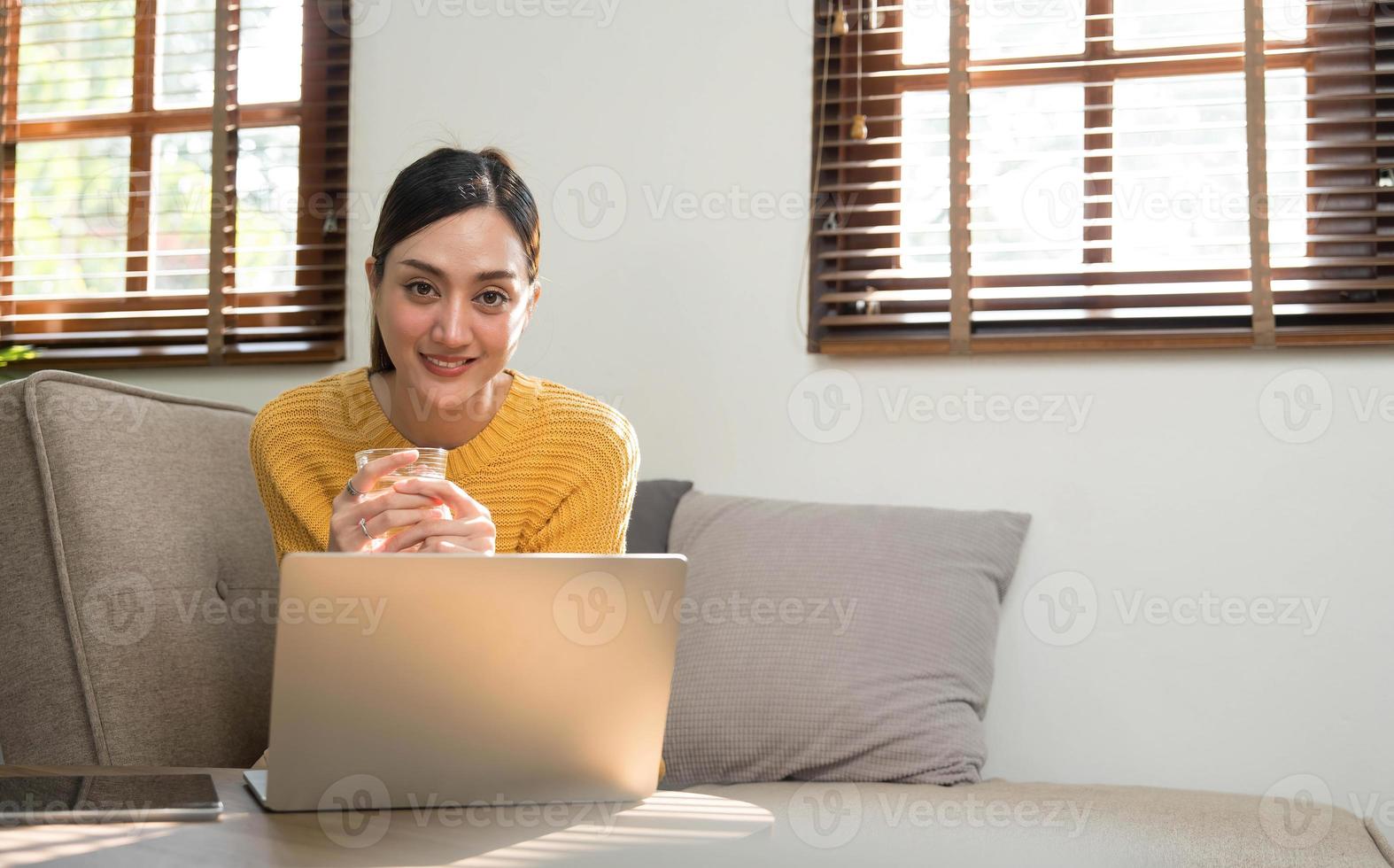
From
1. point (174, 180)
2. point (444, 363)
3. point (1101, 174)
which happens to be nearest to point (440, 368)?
point (444, 363)

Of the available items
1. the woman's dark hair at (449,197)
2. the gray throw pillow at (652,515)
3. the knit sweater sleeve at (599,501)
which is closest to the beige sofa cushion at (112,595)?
the woman's dark hair at (449,197)

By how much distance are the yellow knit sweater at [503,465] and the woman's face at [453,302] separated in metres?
0.09

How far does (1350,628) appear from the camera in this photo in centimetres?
215

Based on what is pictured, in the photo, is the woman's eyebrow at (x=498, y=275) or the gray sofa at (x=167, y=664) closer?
the gray sofa at (x=167, y=664)

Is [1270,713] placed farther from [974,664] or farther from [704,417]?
[704,417]

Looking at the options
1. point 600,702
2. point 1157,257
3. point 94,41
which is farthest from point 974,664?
point 94,41

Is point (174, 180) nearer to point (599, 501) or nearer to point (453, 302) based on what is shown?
point (453, 302)

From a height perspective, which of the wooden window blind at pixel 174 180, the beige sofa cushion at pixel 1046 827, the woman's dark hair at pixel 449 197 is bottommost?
the beige sofa cushion at pixel 1046 827

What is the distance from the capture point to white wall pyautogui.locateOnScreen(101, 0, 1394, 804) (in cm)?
217

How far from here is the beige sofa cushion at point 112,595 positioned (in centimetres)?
166

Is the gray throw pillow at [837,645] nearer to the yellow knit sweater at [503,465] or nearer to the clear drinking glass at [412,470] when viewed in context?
the yellow knit sweater at [503,465]

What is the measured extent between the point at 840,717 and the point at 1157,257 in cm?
110

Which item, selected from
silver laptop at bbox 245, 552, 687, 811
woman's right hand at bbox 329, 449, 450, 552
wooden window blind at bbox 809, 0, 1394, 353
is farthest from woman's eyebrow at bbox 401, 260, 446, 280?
wooden window blind at bbox 809, 0, 1394, 353

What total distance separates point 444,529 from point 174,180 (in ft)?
6.39
